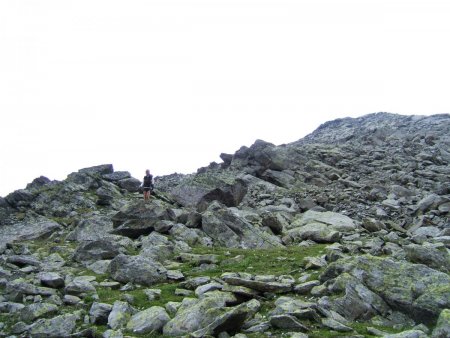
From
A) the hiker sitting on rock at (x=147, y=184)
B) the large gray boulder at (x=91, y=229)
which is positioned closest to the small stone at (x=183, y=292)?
the large gray boulder at (x=91, y=229)

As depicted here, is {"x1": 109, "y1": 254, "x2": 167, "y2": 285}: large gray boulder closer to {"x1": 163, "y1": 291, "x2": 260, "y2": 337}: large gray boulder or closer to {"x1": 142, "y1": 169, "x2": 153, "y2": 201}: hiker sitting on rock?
{"x1": 163, "y1": 291, "x2": 260, "y2": 337}: large gray boulder

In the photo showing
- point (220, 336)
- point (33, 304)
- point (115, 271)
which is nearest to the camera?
point (220, 336)

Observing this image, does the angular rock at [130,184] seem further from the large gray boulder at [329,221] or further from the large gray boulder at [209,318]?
the large gray boulder at [209,318]

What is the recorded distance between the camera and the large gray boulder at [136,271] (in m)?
17.7

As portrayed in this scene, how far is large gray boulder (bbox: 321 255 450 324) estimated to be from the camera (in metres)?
12.7

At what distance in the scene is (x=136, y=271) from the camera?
1797 centimetres

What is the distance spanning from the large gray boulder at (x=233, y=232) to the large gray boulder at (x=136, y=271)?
8.11m

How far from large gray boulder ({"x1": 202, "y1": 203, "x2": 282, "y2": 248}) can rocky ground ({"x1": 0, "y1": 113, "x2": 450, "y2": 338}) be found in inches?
3.1

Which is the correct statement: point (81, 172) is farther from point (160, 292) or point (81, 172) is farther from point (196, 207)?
point (160, 292)

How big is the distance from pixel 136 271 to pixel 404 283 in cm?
991

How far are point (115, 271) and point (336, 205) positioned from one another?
23355 millimetres

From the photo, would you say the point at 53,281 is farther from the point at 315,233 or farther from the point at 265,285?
the point at 315,233

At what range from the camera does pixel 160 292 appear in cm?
1620

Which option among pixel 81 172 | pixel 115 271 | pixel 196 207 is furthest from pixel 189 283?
pixel 81 172
